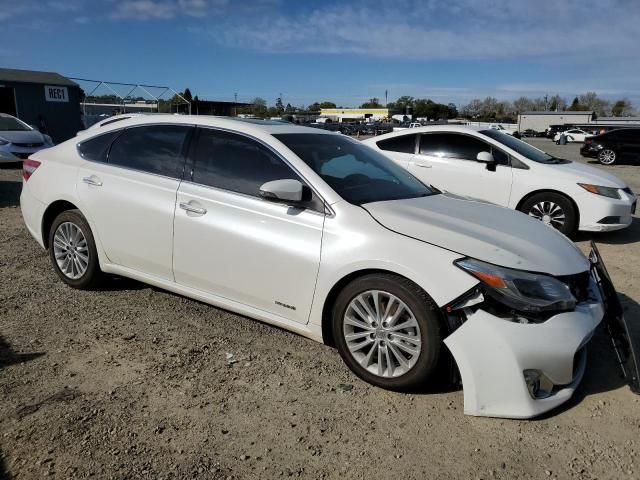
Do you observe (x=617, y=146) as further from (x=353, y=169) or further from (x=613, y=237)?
(x=353, y=169)

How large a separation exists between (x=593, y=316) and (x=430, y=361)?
3.25ft

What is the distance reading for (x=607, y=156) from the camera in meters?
21.2

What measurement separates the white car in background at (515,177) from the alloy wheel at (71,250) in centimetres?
447

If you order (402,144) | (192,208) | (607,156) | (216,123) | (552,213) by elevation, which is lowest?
(607,156)

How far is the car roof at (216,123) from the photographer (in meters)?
3.97

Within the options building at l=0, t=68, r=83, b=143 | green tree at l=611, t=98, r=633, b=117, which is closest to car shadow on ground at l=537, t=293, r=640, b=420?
building at l=0, t=68, r=83, b=143

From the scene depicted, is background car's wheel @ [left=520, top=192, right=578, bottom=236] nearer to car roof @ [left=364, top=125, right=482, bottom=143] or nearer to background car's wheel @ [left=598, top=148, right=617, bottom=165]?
car roof @ [left=364, top=125, right=482, bottom=143]

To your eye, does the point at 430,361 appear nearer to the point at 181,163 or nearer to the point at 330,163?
the point at 330,163

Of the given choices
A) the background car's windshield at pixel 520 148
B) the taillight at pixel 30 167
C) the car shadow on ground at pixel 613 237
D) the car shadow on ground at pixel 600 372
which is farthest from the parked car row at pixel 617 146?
the taillight at pixel 30 167

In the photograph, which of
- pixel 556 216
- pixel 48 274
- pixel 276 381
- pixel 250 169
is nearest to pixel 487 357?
pixel 276 381

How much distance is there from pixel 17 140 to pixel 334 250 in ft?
44.9

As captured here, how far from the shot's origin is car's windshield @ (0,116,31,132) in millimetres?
14766

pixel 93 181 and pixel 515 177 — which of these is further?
pixel 515 177

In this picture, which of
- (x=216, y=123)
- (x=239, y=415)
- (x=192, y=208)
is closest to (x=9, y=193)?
(x=216, y=123)
